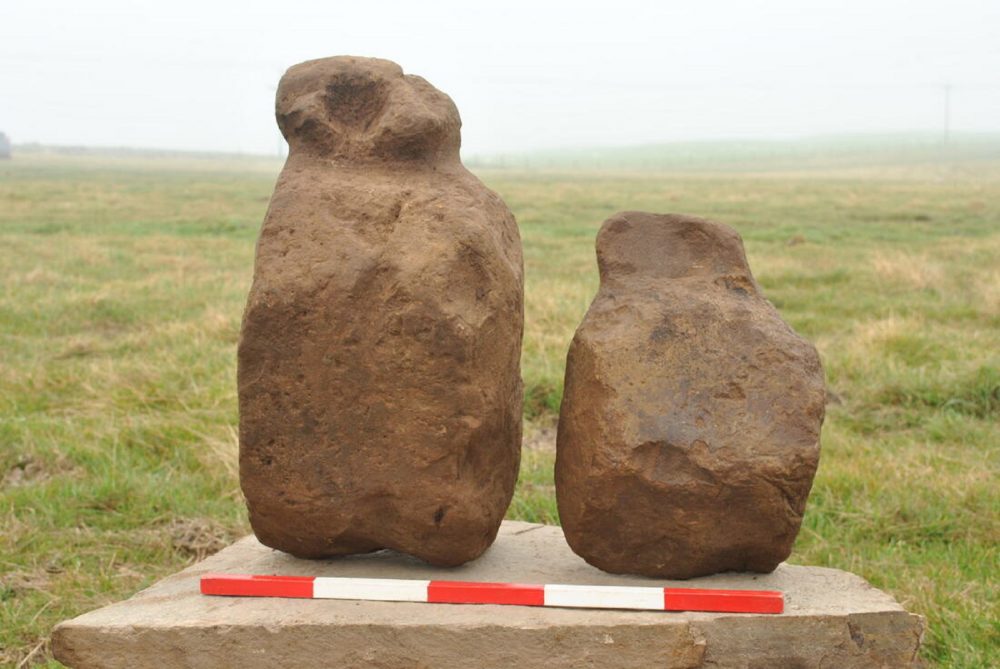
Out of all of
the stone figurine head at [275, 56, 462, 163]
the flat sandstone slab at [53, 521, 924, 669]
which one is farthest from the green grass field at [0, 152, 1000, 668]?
the stone figurine head at [275, 56, 462, 163]

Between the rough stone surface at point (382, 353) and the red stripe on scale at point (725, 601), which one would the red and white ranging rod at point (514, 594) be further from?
the rough stone surface at point (382, 353)

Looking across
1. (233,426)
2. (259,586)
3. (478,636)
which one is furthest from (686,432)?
(233,426)

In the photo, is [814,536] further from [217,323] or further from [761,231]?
[761,231]

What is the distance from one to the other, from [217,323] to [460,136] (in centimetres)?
505

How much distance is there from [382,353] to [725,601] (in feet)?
3.94

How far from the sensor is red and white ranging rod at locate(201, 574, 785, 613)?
318cm

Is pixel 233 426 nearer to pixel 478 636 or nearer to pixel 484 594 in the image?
pixel 484 594

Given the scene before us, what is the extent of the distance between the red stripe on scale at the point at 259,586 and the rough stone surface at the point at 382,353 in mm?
189

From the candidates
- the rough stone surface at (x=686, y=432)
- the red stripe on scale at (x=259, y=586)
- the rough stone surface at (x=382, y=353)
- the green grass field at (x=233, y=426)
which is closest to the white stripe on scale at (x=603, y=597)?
the rough stone surface at (x=686, y=432)

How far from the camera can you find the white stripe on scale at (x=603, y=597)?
3.19 metres

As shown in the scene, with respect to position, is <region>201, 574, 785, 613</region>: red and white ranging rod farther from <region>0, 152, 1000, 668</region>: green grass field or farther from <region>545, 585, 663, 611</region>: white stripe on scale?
<region>0, 152, 1000, 668</region>: green grass field

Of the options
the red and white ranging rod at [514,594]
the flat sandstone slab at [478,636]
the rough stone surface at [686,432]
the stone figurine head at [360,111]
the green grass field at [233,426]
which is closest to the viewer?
the flat sandstone slab at [478,636]

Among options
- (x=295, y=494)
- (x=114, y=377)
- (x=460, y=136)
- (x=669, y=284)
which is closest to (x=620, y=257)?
(x=669, y=284)

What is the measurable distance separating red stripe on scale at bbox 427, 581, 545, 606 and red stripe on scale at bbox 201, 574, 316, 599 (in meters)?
0.38
